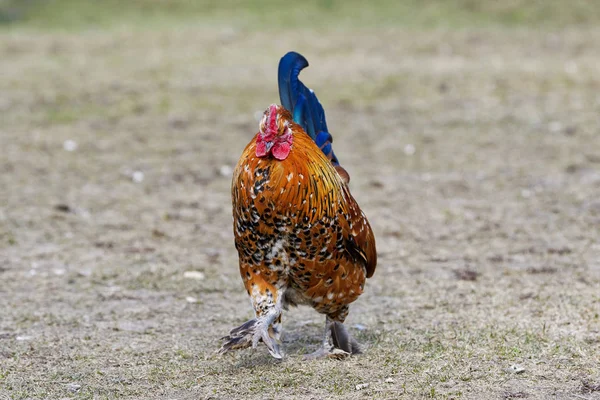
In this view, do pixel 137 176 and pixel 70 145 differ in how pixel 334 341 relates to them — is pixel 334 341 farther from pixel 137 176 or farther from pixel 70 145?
pixel 70 145

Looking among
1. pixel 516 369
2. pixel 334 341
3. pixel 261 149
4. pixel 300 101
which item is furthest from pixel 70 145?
pixel 516 369

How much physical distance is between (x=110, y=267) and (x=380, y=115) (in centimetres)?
564

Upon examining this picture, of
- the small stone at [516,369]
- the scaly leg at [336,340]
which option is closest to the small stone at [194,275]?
the scaly leg at [336,340]

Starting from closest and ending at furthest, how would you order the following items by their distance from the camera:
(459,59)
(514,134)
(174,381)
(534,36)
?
1. (174,381)
2. (514,134)
3. (459,59)
4. (534,36)

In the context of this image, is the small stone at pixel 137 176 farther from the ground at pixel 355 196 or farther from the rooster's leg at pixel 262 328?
the rooster's leg at pixel 262 328

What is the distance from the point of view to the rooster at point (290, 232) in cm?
405

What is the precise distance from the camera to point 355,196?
7.97 metres

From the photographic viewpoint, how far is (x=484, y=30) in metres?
15.9

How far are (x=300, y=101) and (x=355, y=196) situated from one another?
135 inches

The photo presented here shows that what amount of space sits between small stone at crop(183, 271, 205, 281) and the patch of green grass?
1111 cm

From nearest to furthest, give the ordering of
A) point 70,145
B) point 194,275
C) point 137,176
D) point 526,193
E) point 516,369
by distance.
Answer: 1. point 516,369
2. point 194,275
3. point 526,193
4. point 137,176
5. point 70,145

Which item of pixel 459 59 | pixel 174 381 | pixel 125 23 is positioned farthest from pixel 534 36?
pixel 174 381

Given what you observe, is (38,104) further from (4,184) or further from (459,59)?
(459,59)

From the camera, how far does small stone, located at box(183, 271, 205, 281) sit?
6.05 metres
